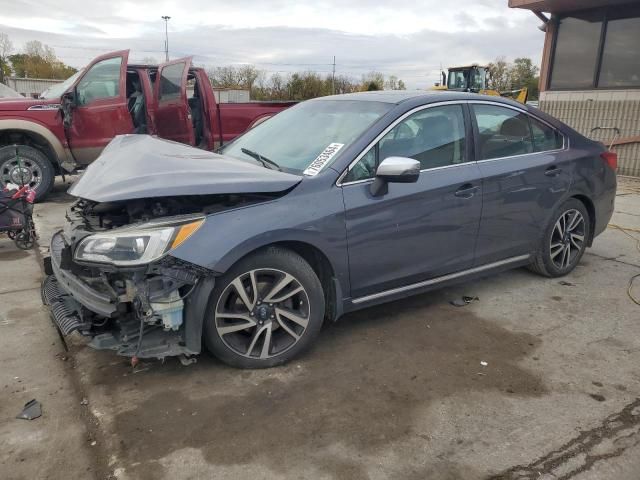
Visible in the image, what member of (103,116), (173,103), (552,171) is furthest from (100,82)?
(552,171)

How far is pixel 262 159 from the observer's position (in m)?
3.60

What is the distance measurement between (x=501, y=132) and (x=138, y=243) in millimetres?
2845

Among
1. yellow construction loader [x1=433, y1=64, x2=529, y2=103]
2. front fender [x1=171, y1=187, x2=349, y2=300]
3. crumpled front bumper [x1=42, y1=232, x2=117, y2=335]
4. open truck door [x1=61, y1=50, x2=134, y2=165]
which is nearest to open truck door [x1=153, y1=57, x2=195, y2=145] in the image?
open truck door [x1=61, y1=50, x2=134, y2=165]


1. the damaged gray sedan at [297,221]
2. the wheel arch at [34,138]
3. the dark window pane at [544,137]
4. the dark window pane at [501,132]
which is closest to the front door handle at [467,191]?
the damaged gray sedan at [297,221]

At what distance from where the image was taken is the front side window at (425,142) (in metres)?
3.30

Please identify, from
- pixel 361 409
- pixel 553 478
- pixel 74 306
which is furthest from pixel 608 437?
pixel 74 306

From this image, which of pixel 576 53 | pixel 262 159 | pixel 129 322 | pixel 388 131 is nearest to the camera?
pixel 129 322

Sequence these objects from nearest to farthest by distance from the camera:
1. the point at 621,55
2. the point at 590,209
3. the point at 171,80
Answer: the point at 590,209 < the point at 171,80 < the point at 621,55

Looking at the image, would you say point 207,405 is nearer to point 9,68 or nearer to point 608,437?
point 608,437

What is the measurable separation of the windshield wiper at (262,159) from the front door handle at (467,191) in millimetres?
1278

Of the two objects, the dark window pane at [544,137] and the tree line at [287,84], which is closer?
the dark window pane at [544,137]

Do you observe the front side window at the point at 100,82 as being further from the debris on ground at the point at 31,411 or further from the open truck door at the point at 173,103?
the debris on ground at the point at 31,411

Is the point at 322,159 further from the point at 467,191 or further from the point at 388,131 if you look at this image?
the point at 467,191

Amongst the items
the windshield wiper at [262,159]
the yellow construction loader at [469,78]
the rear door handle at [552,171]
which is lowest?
the rear door handle at [552,171]
